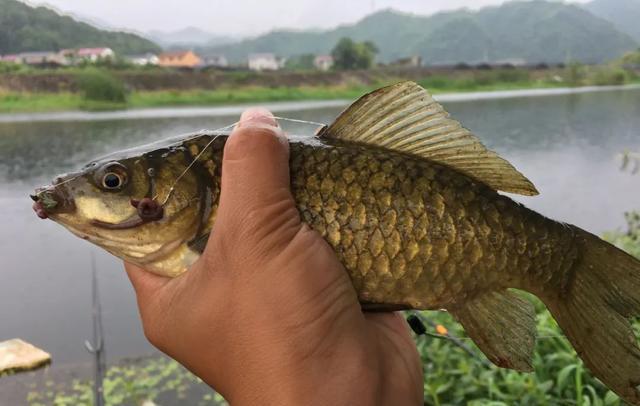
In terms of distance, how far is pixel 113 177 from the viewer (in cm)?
142

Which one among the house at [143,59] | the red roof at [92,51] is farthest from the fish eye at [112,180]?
the house at [143,59]

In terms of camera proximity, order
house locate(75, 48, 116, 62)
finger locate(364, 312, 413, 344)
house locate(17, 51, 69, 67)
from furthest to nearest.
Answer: house locate(75, 48, 116, 62)
house locate(17, 51, 69, 67)
finger locate(364, 312, 413, 344)

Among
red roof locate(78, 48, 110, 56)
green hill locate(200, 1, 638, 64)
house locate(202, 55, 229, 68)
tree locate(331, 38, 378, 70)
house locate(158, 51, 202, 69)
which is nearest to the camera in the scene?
red roof locate(78, 48, 110, 56)

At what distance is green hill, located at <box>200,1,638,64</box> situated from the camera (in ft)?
108

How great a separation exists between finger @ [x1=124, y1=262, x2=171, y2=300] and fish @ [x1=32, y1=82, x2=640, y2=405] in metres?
0.03

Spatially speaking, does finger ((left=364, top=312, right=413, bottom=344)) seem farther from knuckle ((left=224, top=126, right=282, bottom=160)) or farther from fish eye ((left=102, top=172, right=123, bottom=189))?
fish eye ((left=102, top=172, right=123, bottom=189))

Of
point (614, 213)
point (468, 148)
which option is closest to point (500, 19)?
point (614, 213)

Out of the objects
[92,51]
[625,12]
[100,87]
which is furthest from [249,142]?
[625,12]

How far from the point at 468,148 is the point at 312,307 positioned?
0.62 meters

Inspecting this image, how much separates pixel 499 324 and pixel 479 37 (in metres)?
42.8

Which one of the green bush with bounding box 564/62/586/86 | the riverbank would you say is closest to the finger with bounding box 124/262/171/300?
the riverbank

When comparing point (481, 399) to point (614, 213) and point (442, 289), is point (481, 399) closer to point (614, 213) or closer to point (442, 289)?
point (442, 289)

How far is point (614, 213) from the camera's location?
7.87 meters

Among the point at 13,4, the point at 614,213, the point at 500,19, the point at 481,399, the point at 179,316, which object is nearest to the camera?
the point at 179,316
